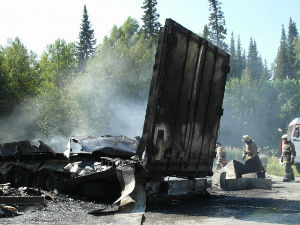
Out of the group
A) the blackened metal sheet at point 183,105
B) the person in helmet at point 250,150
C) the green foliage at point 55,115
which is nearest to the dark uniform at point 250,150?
the person in helmet at point 250,150

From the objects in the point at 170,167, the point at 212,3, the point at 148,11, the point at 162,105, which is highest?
the point at 212,3

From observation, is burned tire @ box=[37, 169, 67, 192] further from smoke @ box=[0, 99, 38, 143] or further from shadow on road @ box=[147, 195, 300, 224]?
smoke @ box=[0, 99, 38, 143]

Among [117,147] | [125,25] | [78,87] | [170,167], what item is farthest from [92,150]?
[125,25]

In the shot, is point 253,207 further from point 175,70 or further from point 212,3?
point 212,3

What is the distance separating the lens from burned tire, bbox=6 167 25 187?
8.85 metres

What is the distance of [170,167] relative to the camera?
21.9 ft

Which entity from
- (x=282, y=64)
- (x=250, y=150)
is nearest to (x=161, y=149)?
(x=250, y=150)

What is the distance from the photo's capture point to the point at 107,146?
7992mm

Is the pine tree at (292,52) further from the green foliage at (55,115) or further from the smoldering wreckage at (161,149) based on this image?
the smoldering wreckage at (161,149)

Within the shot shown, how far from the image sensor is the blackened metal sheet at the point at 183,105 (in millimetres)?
6203

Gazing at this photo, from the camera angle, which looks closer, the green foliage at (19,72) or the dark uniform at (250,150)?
the dark uniform at (250,150)

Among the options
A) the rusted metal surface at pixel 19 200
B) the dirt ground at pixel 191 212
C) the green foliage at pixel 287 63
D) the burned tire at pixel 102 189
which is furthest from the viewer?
the green foliage at pixel 287 63

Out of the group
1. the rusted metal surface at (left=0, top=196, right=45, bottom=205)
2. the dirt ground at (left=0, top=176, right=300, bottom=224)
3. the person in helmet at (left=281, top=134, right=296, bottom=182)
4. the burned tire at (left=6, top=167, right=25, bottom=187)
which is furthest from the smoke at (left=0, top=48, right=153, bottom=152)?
the rusted metal surface at (left=0, top=196, right=45, bottom=205)

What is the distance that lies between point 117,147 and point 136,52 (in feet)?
96.2
